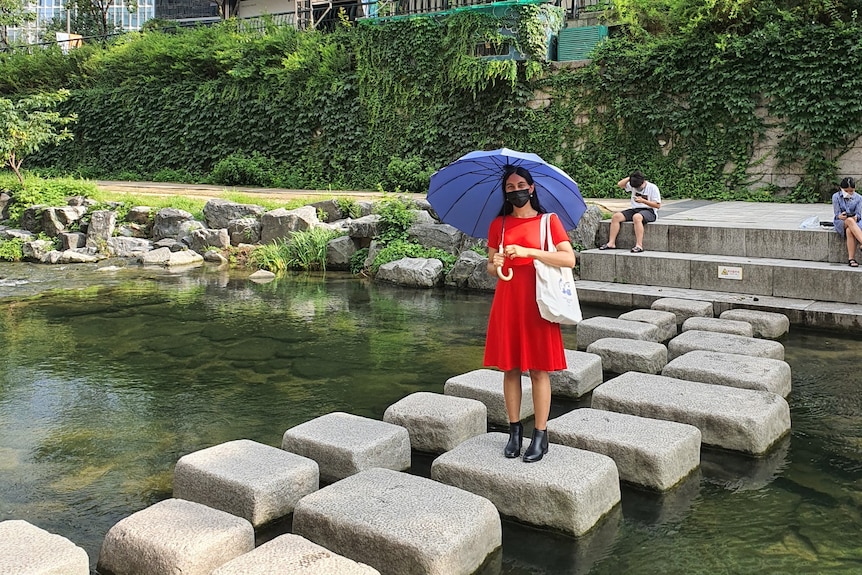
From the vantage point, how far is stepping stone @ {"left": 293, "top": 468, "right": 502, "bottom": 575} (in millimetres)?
3646

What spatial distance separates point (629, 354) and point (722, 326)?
1.43 metres

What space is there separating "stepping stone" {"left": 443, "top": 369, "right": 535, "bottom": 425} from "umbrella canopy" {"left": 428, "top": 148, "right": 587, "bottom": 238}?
5.28 feet

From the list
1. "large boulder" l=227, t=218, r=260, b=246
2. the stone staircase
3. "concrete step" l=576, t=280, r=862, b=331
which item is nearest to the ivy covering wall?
the stone staircase

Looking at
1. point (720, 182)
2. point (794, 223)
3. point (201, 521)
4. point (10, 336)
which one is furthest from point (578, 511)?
point (720, 182)

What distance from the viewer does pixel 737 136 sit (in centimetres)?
1642

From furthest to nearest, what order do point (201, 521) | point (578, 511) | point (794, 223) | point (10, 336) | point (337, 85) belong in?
point (337, 85), point (794, 223), point (10, 336), point (578, 511), point (201, 521)

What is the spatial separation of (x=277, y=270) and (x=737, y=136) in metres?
9.76

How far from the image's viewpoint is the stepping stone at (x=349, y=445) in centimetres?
484

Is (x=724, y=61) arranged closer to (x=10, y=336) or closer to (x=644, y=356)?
(x=644, y=356)

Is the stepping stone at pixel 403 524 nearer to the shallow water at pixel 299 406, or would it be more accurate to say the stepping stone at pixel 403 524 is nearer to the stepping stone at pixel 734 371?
the shallow water at pixel 299 406

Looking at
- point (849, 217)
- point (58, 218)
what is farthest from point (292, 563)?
point (58, 218)

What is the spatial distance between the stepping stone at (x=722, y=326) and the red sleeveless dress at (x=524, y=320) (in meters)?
4.06

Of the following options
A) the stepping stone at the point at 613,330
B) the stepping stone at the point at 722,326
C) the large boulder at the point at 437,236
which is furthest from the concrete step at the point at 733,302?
the large boulder at the point at 437,236

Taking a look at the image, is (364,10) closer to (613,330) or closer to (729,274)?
(729,274)
